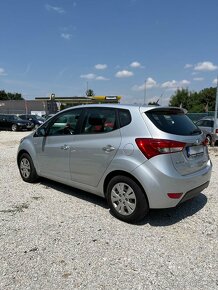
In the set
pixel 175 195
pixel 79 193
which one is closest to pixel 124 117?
pixel 175 195

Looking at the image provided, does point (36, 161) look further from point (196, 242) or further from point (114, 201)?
point (196, 242)

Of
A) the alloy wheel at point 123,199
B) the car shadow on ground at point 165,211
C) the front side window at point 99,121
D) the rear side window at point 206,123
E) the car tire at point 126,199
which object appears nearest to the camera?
the car tire at point 126,199

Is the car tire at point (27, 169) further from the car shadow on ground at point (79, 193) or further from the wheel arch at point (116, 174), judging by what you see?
the wheel arch at point (116, 174)

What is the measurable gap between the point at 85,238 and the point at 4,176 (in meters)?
4.04

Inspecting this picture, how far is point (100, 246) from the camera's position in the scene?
3.63 m

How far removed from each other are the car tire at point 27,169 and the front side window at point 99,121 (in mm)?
1878

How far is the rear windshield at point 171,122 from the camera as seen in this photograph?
4082mm

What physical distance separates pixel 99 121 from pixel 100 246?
196 cm

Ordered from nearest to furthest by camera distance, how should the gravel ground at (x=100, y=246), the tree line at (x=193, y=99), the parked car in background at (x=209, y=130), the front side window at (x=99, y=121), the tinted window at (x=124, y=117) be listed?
the gravel ground at (x=100, y=246) < the tinted window at (x=124, y=117) < the front side window at (x=99, y=121) < the parked car in background at (x=209, y=130) < the tree line at (x=193, y=99)

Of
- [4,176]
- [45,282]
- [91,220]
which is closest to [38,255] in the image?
[45,282]

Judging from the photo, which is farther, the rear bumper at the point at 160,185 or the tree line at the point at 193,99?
the tree line at the point at 193,99

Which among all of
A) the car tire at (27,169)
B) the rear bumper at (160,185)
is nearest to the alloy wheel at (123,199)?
the rear bumper at (160,185)

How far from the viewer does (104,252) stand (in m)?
3.48

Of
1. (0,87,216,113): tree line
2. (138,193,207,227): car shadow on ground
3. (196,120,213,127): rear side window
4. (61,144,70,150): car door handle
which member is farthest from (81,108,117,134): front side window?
(0,87,216,113): tree line
